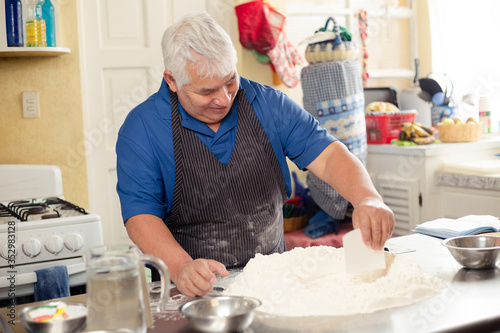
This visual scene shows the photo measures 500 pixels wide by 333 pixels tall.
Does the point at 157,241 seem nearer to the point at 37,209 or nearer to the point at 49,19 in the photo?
the point at 37,209

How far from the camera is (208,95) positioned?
1756 millimetres

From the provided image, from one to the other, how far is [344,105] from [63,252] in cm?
189

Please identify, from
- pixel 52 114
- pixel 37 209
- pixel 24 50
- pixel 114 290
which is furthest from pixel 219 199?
pixel 52 114

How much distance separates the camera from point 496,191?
329cm

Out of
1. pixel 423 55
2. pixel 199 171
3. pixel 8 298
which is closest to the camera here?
pixel 199 171

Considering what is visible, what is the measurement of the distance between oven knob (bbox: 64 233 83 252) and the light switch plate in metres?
1.08

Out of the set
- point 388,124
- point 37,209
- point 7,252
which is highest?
point 388,124

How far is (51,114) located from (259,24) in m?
1.30

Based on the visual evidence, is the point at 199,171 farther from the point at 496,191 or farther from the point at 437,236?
the point at 496,191

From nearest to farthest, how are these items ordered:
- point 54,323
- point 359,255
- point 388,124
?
point 54,323 < point 359,255 < point 388,124

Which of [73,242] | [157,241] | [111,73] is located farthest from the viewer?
[111,73]

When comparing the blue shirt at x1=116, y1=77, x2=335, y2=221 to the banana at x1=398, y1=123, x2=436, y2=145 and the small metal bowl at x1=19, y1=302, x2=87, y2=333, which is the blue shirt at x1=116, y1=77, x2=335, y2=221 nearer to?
the small metal bowl at x1=19, y1=302, x2=87, y2=333

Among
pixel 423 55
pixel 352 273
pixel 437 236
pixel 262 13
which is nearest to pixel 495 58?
pixel 423 55

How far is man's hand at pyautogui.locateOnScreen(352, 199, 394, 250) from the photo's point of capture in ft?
4.41
